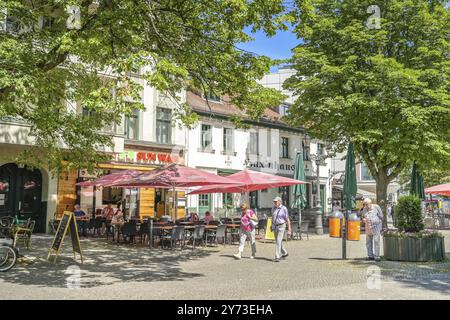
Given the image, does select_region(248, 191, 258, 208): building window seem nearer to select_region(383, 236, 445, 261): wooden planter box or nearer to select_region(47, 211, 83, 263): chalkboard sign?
select_region(383, 236, 445, 261): wooden planter box

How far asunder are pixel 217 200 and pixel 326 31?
12355 mm

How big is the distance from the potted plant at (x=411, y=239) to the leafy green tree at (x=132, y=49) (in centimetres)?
485

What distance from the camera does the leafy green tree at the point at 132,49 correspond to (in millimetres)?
10305

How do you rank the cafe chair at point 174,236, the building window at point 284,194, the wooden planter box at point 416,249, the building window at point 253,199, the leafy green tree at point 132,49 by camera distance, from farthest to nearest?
the building window at point 284,194 → the building window at point 253,199 → the cafe chair at point 174,236 → the wooden planter box at point 416,249 → the leafy green tree at point 132,49

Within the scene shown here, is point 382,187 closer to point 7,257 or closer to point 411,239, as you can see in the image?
point 411,239

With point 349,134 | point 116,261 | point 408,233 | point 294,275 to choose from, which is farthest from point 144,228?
point 349,134

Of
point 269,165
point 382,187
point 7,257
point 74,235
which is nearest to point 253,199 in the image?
point 269,165

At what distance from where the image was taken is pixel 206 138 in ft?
99.9

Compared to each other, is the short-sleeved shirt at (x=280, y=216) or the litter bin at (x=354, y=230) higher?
the short-sleeved shirt at (x=280, y=216)

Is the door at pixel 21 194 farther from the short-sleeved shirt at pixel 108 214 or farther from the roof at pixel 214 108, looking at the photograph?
the roof at pixel 214 108

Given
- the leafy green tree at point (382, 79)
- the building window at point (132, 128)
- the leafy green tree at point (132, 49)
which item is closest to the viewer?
the leafy green tree at point (132, 49)

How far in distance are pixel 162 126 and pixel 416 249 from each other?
A: 1822 cm

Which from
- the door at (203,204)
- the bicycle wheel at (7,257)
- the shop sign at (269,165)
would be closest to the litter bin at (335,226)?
the door at (203,204)
